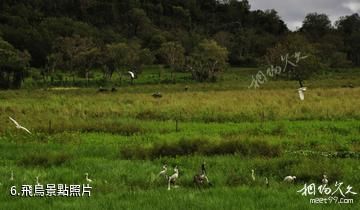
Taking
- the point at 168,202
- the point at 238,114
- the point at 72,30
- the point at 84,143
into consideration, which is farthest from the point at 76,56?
the point at 168,202

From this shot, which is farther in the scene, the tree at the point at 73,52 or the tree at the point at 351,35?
the tree at the point at 351,35

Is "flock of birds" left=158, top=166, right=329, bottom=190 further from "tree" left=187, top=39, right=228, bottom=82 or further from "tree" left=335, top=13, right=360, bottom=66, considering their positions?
"tree" left=335, top=13, right=360, bottom=66

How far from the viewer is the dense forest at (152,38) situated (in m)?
77.1

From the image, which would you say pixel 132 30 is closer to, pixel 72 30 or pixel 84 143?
pixel 72 30

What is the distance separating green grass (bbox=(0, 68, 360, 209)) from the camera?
417 inches

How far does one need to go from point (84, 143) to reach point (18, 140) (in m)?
2.76

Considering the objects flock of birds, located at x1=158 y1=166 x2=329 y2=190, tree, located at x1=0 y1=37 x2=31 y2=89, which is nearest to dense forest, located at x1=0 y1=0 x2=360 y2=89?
tree, located at x1=0 y1=37 x2=31 y2=89

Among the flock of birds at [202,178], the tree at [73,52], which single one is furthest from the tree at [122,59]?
the flock of birds at [202,178]

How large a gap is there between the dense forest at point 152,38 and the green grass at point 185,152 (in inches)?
1683

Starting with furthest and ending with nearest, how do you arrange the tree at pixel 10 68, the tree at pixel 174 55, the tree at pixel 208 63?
the tree at pixel 174 55 → the tree at pixel 208 63 → the tree at pixel 10 68

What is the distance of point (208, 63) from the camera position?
253 feet

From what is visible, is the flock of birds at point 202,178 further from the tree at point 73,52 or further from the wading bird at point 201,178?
the tree at point 73,52

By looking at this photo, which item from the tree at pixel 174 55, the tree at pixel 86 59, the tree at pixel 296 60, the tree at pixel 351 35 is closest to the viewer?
the tree at pixel 296 60

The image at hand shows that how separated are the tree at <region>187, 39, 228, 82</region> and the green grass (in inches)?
1825
